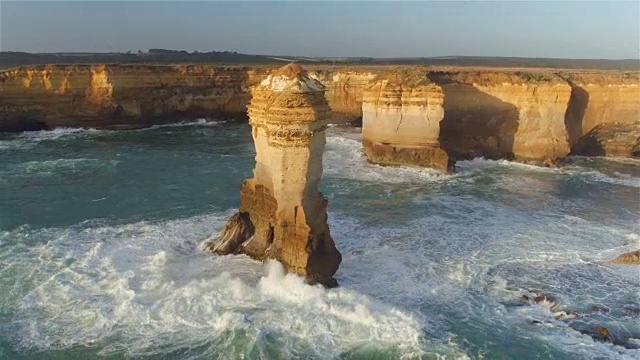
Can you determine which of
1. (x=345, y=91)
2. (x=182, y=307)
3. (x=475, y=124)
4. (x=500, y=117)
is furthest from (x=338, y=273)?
(x=345, y=91)

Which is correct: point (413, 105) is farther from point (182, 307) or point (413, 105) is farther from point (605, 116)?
point (182, 307)

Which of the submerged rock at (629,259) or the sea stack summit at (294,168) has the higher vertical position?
the sea stack summit at (294,168)

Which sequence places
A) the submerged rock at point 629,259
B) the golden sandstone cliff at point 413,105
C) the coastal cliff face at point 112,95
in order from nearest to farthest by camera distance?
the submerged rock at point 629,259, the golden sandstone cliff at point 413,105, the coastal cliff face at point 112,95

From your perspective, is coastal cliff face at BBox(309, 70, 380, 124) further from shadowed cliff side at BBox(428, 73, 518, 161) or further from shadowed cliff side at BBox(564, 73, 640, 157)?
shadowed cliff side at BBox(564, 73, 640, 157)

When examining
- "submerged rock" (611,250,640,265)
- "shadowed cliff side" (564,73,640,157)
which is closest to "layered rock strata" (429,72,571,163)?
"shadowed cliff side" (564,73,640,157)

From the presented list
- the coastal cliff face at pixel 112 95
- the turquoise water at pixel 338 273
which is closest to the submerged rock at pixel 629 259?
the turquoise water at pixel 338 273

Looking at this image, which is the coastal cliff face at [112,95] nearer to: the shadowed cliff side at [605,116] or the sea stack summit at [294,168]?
the shadowed cliff side at [605,116]
